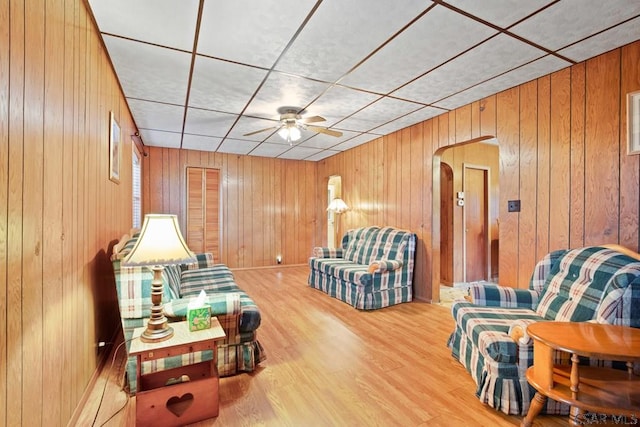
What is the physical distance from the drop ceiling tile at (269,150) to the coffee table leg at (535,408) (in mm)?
4814

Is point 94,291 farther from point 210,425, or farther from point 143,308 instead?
point 210,425

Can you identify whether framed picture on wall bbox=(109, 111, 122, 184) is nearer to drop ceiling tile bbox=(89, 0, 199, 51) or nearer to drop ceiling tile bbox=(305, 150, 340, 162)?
drop ceiling tile bbox=(89, 0, 199, 51)

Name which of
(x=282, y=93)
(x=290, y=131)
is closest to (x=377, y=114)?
(x=290, y=131)

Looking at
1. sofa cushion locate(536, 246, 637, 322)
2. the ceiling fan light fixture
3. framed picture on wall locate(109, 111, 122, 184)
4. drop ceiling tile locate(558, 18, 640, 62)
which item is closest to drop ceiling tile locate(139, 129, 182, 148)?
framed picture on wall locate(109, 111, 122, 184)

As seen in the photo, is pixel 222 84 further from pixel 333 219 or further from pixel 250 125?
pixel 333 219

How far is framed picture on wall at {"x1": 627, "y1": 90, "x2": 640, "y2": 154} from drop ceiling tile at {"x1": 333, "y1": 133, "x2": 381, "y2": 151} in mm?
2966

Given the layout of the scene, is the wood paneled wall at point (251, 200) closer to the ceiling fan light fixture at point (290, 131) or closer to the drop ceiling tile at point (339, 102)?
the ceiling fan light fixture at point (290, 131)

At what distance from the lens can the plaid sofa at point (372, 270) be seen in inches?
144

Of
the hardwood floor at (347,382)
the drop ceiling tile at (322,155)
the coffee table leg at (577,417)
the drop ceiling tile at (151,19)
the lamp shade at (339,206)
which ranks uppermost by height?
the drop ceiling tile at (322,155)

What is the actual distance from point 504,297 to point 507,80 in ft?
6.61

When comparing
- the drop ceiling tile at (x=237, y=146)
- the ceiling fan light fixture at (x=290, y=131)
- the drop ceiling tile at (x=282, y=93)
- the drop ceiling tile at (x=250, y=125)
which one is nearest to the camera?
the drop ceiling tile at (x=282, y=93)

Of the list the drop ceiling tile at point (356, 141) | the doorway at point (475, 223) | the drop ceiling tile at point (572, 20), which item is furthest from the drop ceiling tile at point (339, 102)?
the doorway at point (475, 223)

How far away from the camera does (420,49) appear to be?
2.23 meters

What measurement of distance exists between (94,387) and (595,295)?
11.2ft
